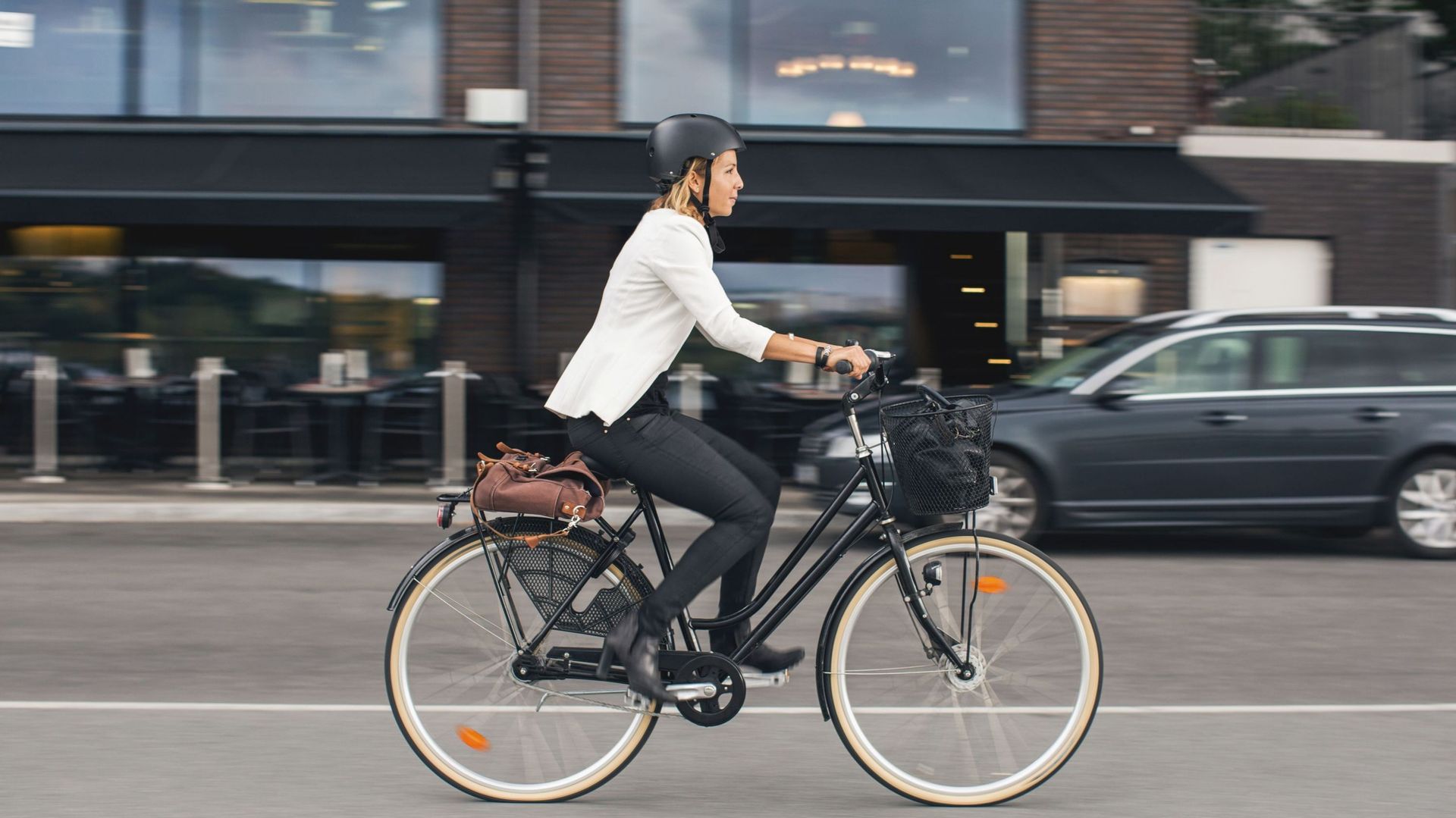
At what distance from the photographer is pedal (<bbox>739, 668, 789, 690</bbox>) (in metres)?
4.05

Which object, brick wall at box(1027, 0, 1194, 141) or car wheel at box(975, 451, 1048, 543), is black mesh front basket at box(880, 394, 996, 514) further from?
brick wall at box(1027, 0, 1194, 141)

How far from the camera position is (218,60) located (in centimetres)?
1462

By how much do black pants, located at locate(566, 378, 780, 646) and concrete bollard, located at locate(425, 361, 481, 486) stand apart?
29.5 feet

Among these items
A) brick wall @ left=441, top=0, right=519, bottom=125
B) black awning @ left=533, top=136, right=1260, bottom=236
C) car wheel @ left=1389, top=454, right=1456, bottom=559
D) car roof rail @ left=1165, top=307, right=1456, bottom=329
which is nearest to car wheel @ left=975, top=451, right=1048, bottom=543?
car roof rail @ left=1165, top=307, right=1456, bottom=329

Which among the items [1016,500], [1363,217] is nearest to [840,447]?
[1016,500]

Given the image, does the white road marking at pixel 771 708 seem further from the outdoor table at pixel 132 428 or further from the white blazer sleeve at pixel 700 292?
the outdoor table at pixel 132 428

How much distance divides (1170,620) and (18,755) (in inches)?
196

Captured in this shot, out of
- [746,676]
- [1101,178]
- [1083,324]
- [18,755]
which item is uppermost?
[1101,178]

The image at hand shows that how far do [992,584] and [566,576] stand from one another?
116cm

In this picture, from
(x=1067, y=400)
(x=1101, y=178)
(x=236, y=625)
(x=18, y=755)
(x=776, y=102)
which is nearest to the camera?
(x=18, y=755)

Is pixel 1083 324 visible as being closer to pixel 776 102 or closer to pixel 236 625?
pixel 776 102

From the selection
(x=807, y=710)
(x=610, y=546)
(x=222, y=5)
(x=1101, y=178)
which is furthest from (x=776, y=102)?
(x=610, y=546)

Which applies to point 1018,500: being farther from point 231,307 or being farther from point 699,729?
point 231,307

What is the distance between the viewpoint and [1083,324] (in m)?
15.0
